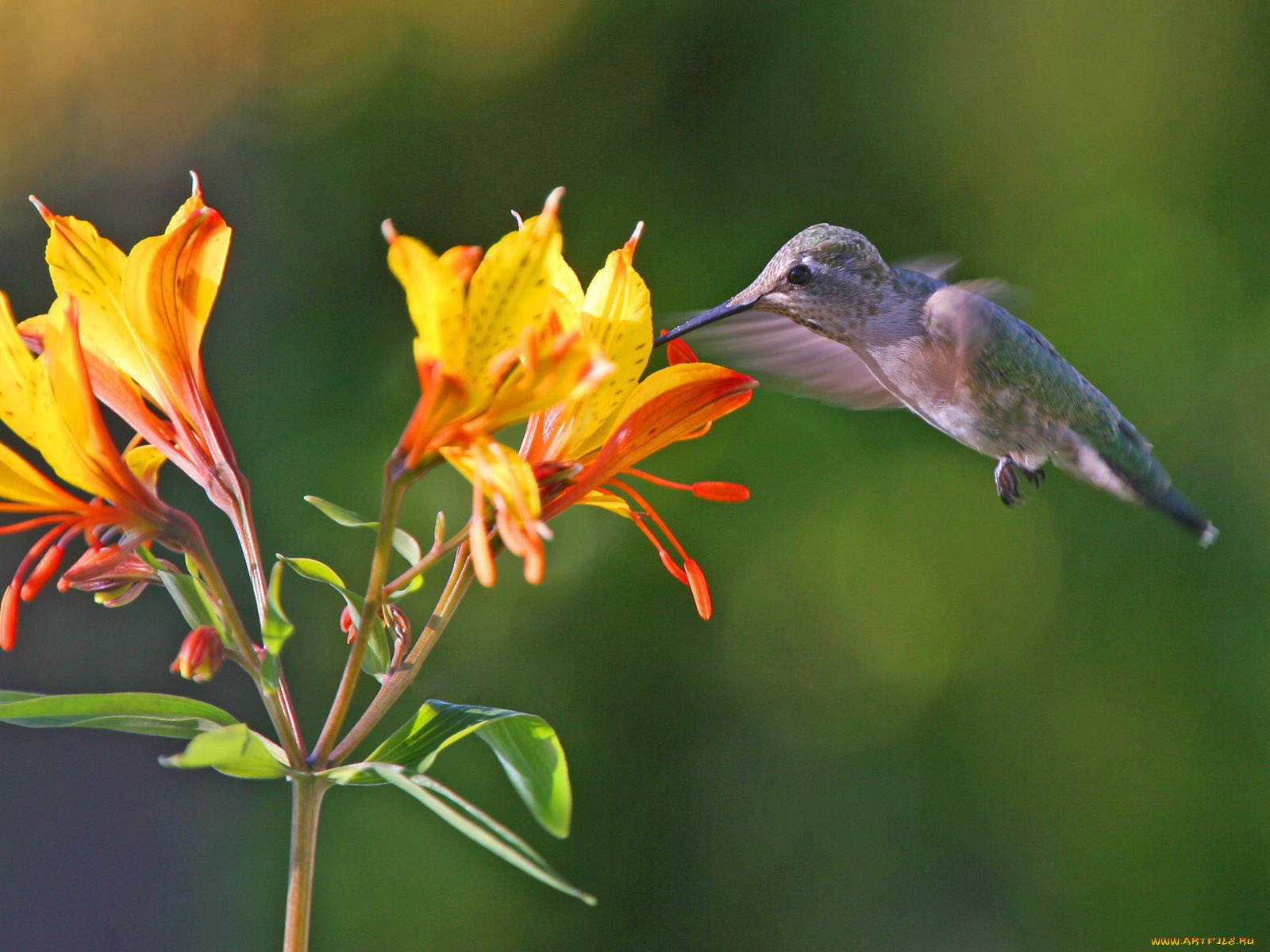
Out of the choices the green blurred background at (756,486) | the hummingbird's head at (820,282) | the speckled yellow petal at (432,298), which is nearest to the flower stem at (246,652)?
the speckled yellow petal at (432,298)

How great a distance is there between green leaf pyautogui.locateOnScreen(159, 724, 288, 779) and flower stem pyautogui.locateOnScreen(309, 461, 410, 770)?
0.04 metres

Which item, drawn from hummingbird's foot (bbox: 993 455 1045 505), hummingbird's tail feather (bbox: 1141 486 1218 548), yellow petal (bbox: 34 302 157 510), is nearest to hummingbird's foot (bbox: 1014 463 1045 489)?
hummingbird's foot (bbox: 993 455 1045 505)

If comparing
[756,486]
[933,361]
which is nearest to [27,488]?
[933,361]

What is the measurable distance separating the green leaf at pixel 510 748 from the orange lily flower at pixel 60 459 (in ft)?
0.82

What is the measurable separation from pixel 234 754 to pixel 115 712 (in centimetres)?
15

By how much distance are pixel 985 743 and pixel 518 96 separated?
1975mm

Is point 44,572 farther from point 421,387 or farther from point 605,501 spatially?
point 605,501

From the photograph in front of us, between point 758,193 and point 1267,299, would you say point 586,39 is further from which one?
point 1267,299

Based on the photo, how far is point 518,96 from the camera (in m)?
3.13

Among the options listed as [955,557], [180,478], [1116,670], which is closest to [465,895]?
[180,478]

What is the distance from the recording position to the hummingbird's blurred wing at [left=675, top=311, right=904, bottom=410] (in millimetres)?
1902

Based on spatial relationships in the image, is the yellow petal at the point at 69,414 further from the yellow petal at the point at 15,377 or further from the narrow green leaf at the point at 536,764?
the narrow green leaf at the point at 536,764

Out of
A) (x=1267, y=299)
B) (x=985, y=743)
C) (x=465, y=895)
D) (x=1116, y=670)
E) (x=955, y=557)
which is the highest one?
(x=1267, y=299)

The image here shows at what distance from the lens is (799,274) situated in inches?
64.3
